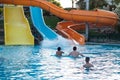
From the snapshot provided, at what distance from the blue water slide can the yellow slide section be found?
1009 millimetres

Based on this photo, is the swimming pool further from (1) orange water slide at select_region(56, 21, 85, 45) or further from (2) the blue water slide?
(1) orange water slide at select_region(56, 21, 85, 45)

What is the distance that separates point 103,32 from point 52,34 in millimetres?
6817

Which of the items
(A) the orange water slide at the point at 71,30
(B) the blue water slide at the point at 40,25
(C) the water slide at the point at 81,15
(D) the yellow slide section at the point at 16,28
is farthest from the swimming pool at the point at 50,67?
(C) the water slide at the point at 81,15

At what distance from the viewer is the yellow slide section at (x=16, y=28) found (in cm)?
2558

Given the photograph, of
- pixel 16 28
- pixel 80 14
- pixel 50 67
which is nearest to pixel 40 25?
pixel 16 28

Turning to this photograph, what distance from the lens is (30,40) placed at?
84.3ft

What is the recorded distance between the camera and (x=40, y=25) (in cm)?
2877

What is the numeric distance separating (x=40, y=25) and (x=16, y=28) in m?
2.45

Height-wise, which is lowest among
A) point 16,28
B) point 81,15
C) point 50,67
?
point 50,67

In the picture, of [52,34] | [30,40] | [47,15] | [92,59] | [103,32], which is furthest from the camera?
[47,15]

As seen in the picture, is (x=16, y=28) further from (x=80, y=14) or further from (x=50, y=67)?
(x=50, y=67)

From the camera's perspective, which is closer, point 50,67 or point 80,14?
point 50,67

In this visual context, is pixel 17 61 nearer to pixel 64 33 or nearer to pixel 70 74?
pixel 70 74

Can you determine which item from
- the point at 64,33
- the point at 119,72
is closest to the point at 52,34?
the point at 64,33
